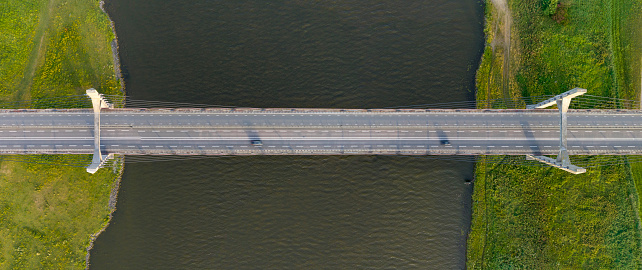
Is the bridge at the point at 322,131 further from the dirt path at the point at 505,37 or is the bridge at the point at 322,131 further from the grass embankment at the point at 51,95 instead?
the grass embankment at the point at 51,95

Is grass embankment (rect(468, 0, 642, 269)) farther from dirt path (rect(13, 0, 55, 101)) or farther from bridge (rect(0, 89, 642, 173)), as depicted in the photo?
dirt path (rect(13, 0, 55, 101))

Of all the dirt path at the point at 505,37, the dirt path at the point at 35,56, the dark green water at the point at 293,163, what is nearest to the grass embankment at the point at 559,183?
the dirt path at the point at 505,37

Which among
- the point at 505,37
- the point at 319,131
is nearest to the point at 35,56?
the point at 319,131

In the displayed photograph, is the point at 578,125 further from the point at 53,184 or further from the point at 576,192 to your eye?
the point at 53,184

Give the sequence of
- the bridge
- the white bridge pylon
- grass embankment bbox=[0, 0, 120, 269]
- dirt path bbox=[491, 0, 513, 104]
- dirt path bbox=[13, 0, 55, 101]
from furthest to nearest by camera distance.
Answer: dirt path bbox=[491, 0, 513, 104] < dirt path bbox=[13, 0, 55, 101] < grass embankment bbox=[0, 0, 120, 269] < the bridge < the white bridge pylon

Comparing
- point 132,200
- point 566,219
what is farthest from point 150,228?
point 566,219

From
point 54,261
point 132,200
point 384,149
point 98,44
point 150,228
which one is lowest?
point 54,261

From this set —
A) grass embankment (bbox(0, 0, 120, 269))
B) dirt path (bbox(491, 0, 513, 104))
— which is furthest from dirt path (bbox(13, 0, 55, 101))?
dirt path (bbox(491, 0, 513, 104))
